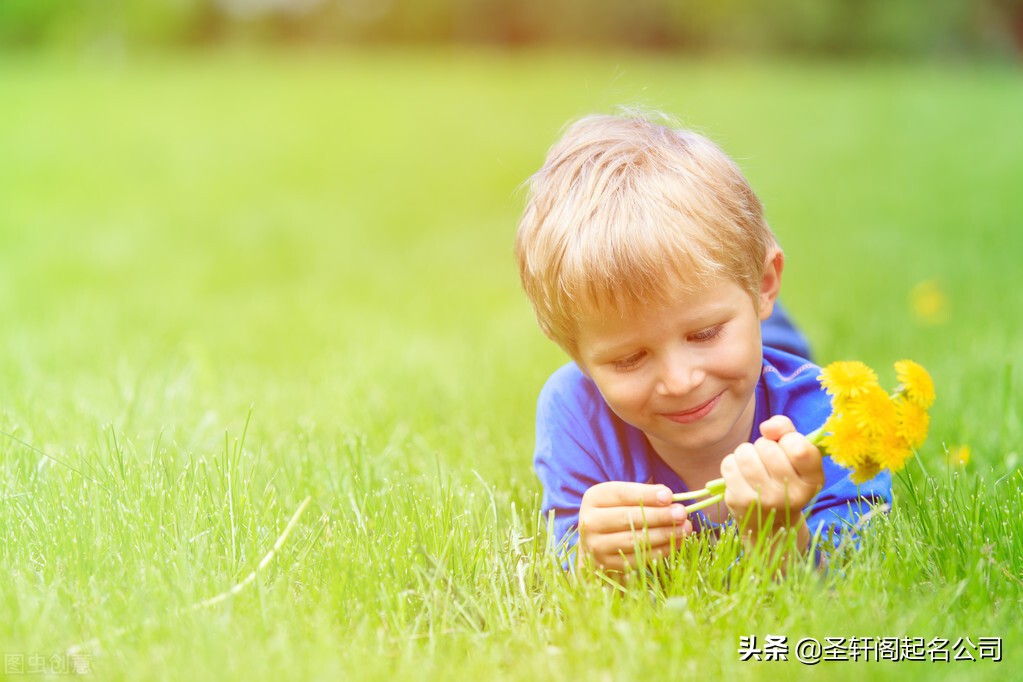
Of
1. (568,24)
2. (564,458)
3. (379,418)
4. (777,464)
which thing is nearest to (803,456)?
(777,464)

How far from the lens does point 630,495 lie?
6.45ft

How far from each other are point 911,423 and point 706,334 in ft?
1.54

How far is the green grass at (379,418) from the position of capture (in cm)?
171

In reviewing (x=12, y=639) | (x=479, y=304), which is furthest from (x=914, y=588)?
(x=479, y=304)

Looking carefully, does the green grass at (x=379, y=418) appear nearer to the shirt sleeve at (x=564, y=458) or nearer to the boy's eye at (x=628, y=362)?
the shirt sleeve at (x=564, y=458)

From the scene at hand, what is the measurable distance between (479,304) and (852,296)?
1.88 meters

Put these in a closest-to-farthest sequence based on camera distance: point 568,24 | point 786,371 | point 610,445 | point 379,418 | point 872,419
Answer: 1. point 872,419
2. point 610,445
3. point 786,371
4. point 379,418
5. point 568,24

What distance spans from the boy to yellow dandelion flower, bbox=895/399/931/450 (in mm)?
154

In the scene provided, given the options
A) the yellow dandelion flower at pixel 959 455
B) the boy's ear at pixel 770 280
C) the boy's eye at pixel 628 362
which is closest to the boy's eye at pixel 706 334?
the boy's eye at pixel 628 362

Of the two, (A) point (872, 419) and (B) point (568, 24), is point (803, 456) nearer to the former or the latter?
(A) point (872, 419)

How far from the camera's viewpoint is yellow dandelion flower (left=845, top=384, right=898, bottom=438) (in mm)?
1675

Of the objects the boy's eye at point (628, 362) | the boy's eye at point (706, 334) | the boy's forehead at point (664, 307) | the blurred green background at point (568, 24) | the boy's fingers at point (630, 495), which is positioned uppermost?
the blurred green background at point (568, 24)

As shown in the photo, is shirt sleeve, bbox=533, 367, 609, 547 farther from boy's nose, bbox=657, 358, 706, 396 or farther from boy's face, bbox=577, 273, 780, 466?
boy's nose, bbox=657, 358, 706, 396

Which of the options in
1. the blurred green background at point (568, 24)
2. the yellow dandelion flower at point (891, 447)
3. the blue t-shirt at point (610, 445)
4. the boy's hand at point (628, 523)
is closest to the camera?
the yellow dandelion flower at point (891, 447)
